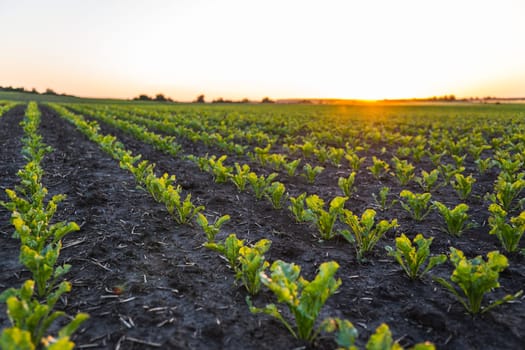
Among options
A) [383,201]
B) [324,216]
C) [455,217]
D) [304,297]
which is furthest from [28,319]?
[383,201]

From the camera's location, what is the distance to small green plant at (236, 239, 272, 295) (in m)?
3.18

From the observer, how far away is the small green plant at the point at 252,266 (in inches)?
125

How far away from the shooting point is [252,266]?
125 inches

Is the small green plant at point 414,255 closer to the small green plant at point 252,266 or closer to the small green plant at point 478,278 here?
the small green plant at point 478,278

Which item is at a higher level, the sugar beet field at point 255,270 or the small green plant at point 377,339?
the small green plant at point 377,339

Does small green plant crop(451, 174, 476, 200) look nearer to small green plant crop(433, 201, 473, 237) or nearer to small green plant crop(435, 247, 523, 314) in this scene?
small green plant crop(433, 201, 473, 237)

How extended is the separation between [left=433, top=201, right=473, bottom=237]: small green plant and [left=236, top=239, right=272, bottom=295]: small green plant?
2402 millimetres

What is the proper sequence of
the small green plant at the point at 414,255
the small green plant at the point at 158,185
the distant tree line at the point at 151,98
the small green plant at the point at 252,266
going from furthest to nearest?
the distant tree line at the point at 151,98 < the small green plant at the point at 158,185 < the small green plant at the point at 414,255 < the small green plant at the point at 252,266

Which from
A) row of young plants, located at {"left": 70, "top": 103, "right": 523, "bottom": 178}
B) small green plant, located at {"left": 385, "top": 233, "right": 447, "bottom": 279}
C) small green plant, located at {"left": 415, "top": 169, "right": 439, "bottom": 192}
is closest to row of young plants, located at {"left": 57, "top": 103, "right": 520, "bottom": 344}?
small green plant, located at {"left": 385, "top": 233, "right": 447, "bottom": 279}

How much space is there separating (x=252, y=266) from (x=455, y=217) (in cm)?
273

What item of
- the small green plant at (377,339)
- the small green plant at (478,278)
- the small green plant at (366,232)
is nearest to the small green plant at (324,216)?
the small green plant at (366,232)

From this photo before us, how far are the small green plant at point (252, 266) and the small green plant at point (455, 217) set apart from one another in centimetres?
240

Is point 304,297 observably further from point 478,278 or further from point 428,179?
point 428,179

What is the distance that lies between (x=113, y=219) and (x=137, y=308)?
235 cm
